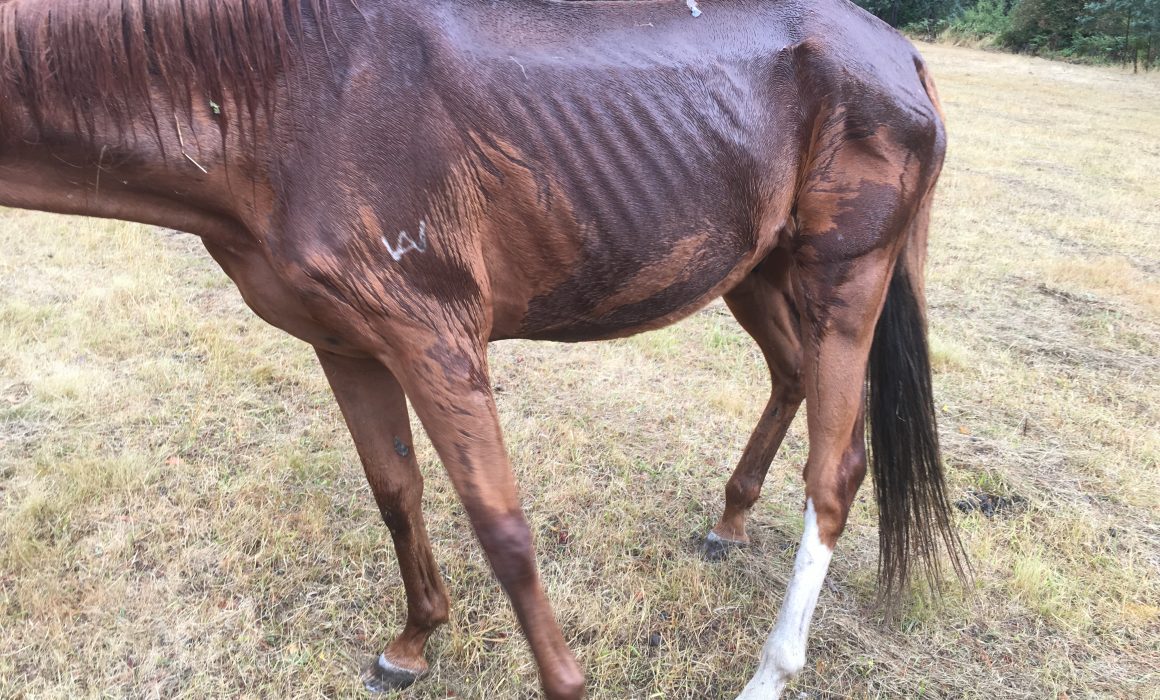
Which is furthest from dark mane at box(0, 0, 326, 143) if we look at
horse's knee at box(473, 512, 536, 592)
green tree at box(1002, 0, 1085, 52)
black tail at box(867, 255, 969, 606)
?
Answer: green tree at box(1002, 0, 1085, 52)

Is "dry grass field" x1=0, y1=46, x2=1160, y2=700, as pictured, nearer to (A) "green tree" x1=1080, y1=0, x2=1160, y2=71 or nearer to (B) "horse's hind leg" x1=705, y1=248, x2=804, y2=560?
(B) "horse's hind leg" x1=705, y1=248, x2=804, y2=560

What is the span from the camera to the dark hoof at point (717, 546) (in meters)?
2.88

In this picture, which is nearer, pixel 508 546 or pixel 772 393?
pixel 508 546

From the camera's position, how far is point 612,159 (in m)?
1.74

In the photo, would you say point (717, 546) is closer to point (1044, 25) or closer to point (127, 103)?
point (127, 103)

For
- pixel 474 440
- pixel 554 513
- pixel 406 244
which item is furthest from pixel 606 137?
pixel 554 513

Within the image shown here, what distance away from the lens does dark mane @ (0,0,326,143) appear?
1.33 m

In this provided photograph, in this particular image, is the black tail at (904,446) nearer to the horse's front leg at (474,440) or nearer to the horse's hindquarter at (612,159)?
the horse's hindquarter at (612,159)

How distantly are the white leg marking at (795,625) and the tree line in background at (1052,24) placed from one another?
28.5 meters

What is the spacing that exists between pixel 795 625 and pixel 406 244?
5.36ft

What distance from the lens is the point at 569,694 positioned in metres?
1.82

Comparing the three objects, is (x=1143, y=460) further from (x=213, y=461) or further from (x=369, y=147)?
(x=213, y=461)

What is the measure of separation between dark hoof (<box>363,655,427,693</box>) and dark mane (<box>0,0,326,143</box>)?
1.71 m

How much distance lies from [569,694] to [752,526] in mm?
1468
